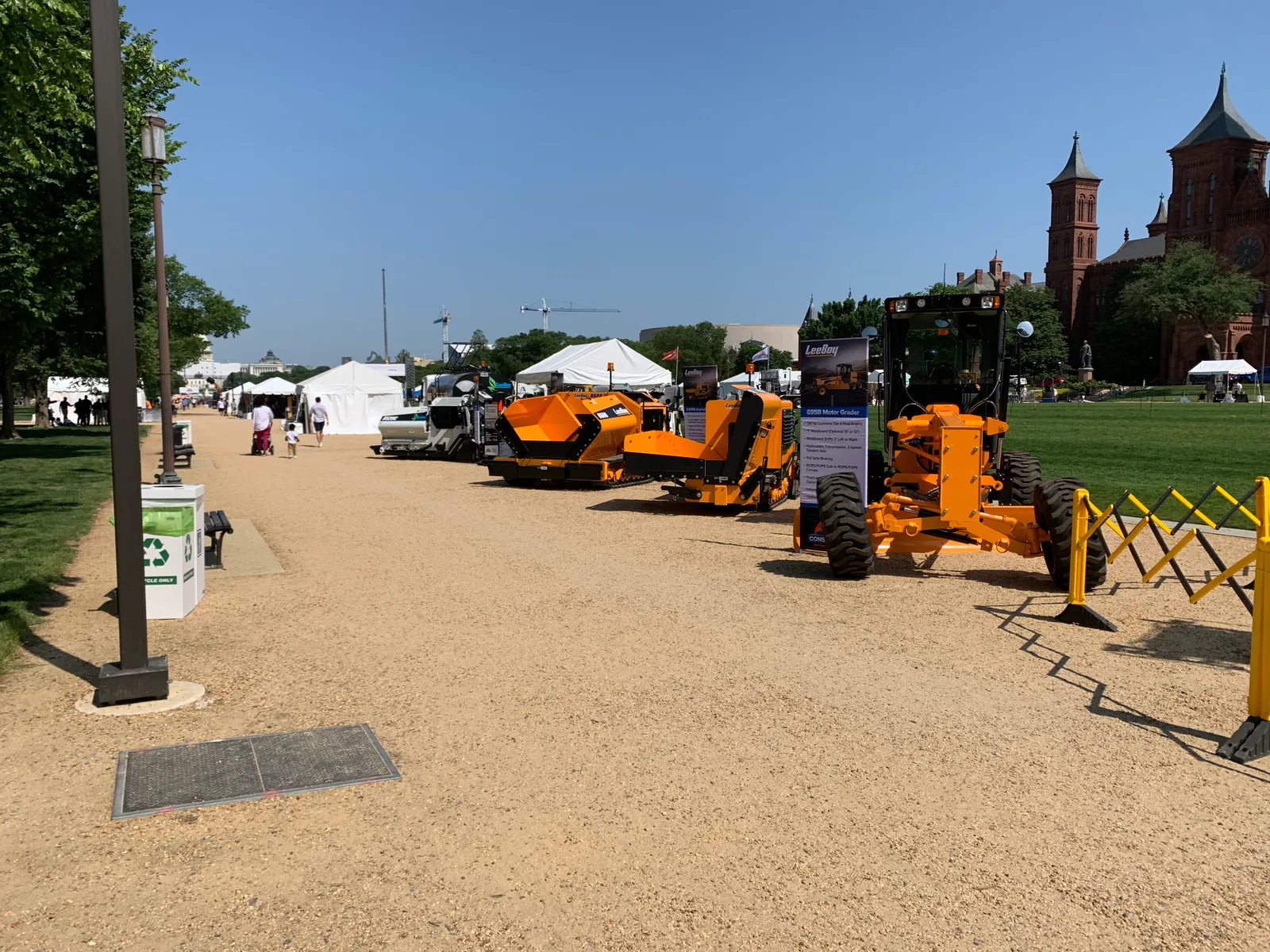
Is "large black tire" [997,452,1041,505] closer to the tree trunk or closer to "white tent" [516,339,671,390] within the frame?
"white tent" [516,339,671,390]

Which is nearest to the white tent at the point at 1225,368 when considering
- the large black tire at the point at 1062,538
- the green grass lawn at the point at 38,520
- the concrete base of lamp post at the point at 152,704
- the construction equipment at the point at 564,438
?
the construction equipment at the point at 564,438

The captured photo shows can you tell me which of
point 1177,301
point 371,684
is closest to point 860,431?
point 371,684

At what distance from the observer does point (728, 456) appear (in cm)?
1386

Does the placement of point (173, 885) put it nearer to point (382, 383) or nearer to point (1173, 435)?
point (1173, 435)

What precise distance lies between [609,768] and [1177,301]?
9045cm

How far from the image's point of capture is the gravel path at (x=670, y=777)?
3312 millimetres

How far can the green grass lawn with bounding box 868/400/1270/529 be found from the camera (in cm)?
1544

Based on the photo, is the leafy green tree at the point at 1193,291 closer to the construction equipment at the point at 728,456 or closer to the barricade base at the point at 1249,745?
the construction equipment at the point at 728,456

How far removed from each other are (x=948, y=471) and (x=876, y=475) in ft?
7.82

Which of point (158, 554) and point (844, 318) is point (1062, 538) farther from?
point (844, 318)

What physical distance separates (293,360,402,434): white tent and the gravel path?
3351 centimetres

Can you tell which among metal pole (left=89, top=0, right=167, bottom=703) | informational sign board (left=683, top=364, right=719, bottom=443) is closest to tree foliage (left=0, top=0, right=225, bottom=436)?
metal pole (left=89, top=0, right=167, bottom=703)

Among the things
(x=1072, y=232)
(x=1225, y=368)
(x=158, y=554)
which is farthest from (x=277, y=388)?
(x=1072, y=232)

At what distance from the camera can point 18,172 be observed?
16766 mm
